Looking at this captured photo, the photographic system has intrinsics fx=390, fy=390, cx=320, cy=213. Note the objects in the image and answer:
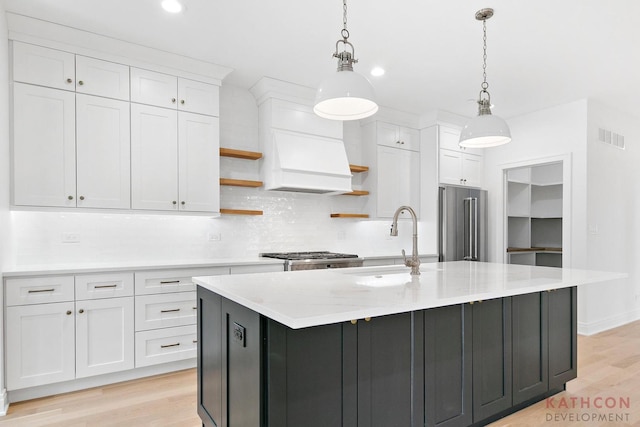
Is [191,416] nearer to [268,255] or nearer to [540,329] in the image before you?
[268,255]

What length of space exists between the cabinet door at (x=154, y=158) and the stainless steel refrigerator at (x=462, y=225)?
3320 mm

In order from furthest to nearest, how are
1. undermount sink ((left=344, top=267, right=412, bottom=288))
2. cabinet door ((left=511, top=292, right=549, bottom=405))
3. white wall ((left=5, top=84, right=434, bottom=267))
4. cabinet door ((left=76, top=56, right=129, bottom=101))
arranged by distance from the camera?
white wall ((left=5, top=84, right=434, bottom=267)) → cabinet door ((left=76, top=56, right=129, bottom=101)) → cabinet door ((left=511, top=292, right=549, bottom=405)) → undermount sink ((left=344, top=267, right=412, bottom=288))

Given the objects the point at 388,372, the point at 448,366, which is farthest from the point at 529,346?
the point at 388,372

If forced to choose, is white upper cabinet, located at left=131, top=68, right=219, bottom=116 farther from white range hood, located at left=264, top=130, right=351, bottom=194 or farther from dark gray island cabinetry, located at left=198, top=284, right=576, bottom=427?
dark gray island cabinetry, located at left=198, top=284, right=576, bottom=427

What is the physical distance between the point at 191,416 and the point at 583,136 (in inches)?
195

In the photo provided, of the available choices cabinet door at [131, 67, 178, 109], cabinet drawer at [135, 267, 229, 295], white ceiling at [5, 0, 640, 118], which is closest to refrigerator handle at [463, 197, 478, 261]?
white ceiling at [5, 0, 640, 118]

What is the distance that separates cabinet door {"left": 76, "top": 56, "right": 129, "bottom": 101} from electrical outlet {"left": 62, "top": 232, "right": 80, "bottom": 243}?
1.21 m

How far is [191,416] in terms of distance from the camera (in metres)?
2.54

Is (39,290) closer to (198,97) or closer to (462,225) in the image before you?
(198,97)

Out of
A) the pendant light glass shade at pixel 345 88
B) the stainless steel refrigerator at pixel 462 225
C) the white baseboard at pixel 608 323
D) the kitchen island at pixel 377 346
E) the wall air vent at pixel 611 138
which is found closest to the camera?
the kitchen island at pixel 377 346

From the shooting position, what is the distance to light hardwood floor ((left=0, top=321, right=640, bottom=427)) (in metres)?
2.47

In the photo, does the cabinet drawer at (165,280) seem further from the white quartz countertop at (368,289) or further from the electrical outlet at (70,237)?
the white quartz countertop at (368,289)

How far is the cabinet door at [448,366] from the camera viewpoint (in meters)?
2.00

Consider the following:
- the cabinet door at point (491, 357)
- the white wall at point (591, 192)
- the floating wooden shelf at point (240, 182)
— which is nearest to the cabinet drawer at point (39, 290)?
the floating wooden shelf at point (240, 182)
